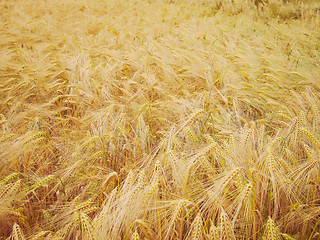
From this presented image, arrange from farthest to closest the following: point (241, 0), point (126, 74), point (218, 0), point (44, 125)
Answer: point (218, 0)
point (241, 0)
point (126, 74)
point (44, 125)

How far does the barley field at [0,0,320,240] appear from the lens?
0.81 meters

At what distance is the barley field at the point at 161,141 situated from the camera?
809 mm

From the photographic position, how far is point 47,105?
160 centimetres

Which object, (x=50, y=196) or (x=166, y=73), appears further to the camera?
(x=166, y=73)

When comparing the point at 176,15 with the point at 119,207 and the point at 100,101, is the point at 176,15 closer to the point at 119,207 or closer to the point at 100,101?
the point at 100,101

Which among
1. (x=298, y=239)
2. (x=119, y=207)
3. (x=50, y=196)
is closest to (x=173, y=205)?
(x=119, y=207)

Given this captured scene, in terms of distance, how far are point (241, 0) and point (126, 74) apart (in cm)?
546

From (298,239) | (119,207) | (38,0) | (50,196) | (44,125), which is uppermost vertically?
(38,0)

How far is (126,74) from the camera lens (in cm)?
214

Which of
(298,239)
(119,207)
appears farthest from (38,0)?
(298,239)

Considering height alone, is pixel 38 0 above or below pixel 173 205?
above

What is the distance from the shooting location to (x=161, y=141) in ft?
3.55

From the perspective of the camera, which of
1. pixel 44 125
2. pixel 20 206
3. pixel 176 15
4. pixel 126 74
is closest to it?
pixel 20 206

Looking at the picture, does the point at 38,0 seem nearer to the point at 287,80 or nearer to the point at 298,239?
the point at 287,80
